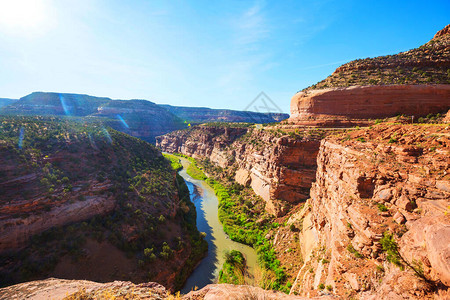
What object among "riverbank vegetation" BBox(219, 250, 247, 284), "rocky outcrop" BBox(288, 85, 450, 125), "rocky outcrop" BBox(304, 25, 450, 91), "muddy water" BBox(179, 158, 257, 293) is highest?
"rocky outcrop" BBox(304, 25, 450, 91)

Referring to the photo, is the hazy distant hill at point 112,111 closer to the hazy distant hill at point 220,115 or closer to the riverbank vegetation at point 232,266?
the hazy distant hill at point 220,115

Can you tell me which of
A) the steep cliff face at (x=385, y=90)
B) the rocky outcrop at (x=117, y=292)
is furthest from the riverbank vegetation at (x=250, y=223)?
the steep cliff face at (x=385, y=90)

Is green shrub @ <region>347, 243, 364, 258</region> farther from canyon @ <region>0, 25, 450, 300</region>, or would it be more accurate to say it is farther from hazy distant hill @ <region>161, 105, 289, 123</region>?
hazy distant hill @ <region>161, 105, 289, 123</region>

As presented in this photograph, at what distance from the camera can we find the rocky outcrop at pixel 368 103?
2056 cm

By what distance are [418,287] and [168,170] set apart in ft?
105

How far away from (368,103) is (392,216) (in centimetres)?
2125

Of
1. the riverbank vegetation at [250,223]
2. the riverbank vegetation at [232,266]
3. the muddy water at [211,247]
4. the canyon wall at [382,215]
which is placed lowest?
the muddy water at [211,247]

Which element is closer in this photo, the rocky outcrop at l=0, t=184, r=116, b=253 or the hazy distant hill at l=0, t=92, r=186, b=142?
the rocky outcrop at l=0, t=184, r=116, b=253

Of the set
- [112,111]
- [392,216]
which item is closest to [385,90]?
[392,216]

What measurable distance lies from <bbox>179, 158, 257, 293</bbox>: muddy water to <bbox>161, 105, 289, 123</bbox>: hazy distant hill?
111612 mm

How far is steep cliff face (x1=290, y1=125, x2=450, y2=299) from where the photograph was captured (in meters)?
4.92

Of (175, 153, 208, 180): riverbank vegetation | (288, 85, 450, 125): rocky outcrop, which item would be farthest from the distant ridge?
(288, 85, 450, 125): rocky outcrop

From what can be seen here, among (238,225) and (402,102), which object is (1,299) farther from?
(402,102)

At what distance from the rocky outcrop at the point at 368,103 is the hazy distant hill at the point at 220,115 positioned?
10977 cm
